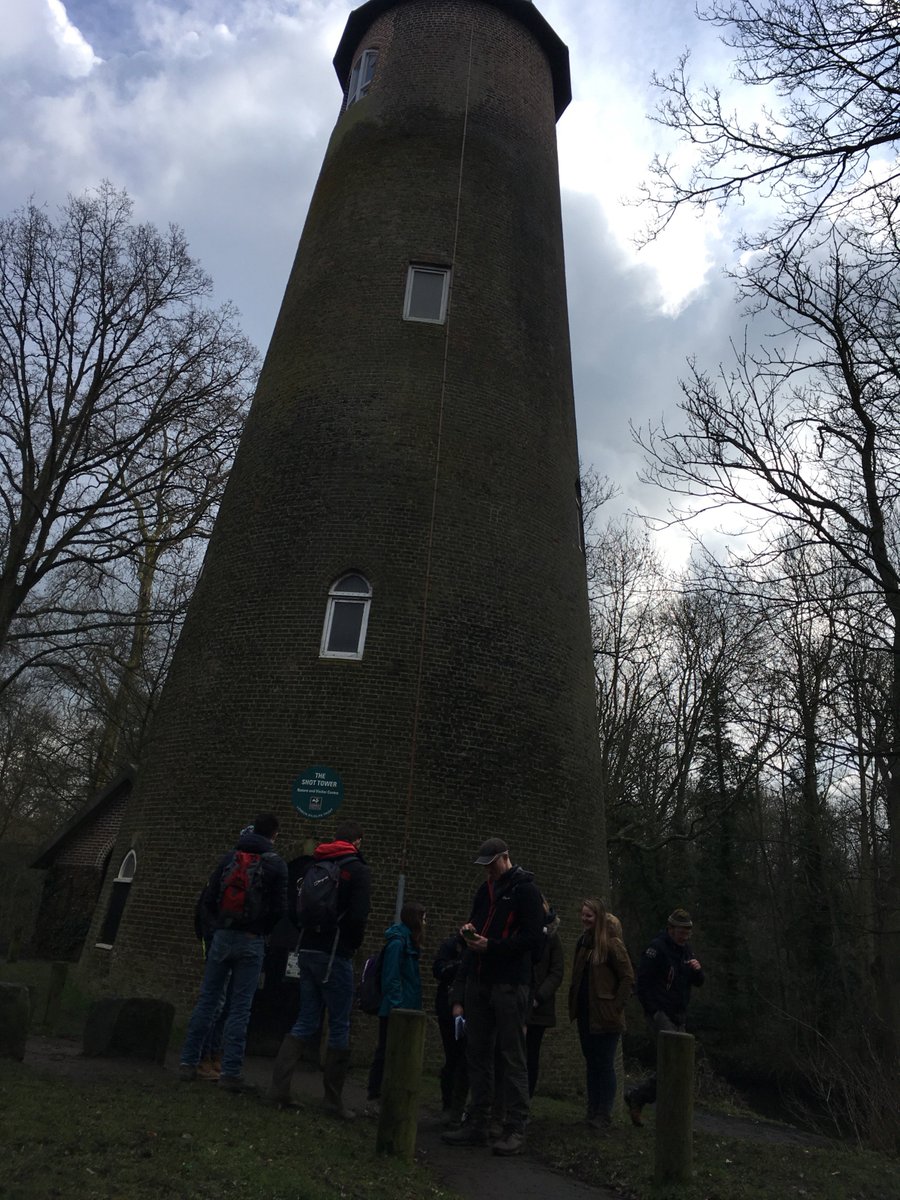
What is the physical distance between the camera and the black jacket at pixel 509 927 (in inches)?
263

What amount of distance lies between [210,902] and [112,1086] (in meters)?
1.38

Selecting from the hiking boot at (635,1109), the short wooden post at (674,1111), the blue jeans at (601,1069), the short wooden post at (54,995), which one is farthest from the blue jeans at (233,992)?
the short wooden post at (54,995)

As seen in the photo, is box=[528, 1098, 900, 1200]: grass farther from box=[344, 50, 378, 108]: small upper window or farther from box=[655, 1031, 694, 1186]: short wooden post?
box=[344, 50, 378, 108]: small upper window

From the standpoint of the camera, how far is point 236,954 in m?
A: 7.27

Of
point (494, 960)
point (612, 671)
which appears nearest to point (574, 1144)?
point (494, 960)

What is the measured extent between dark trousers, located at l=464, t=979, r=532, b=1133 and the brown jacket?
1191 mm

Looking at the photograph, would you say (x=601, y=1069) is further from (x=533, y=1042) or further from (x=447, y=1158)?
(x=447, y=1158)

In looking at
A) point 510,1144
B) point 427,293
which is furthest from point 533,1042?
point 427,293

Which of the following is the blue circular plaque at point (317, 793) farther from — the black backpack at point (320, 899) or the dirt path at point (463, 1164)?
the black backpack at point (320, 899)

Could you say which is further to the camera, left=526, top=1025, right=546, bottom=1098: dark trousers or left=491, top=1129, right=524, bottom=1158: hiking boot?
left=526, top=1025, right=546, bottom=1098: dark trousers

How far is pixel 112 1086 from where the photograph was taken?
673 centimetres

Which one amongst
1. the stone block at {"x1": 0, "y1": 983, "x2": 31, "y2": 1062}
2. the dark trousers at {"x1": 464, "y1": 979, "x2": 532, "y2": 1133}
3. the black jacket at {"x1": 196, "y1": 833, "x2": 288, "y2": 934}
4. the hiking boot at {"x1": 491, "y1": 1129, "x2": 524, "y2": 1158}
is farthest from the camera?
the black jacket at {"x1": 196, "y1": 833, "x2": 288, "y2": 934}

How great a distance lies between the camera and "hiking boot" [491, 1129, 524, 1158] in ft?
21.7

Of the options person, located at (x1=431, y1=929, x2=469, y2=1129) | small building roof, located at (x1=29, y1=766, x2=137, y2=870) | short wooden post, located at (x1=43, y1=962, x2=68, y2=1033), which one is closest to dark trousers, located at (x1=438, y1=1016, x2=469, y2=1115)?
person, located at (x1=431, y1=929, x2=469, y2=1129)
